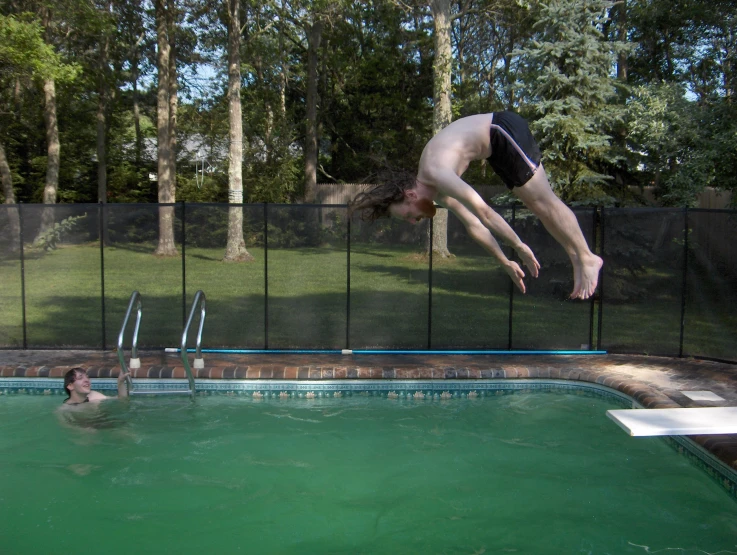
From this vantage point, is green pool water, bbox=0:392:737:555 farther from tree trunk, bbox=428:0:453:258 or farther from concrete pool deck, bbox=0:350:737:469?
tree trunk, bbox=428:0:453:258

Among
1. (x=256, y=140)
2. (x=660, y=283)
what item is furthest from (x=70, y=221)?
(x=256, y=140)

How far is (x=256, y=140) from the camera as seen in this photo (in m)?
23.6

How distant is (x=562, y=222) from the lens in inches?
158

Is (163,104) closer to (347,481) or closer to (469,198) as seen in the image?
(347,481)

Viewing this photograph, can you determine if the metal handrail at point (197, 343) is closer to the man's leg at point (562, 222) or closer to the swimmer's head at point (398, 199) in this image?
the swimmer's head at point (398, 199)

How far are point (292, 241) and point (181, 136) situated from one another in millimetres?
18235

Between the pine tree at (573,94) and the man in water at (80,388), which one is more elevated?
the pine tree at (573,94)

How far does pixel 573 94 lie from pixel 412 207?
859cm

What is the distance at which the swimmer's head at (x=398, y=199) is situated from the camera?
3.96 m

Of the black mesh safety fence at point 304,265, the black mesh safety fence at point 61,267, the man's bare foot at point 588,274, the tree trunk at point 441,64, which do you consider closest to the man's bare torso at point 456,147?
the man's bare foot at point 588,274

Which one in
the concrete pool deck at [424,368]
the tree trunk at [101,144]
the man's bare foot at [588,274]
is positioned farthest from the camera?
the tree trunk at [101,144]

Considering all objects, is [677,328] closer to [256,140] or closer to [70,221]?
[70,221]

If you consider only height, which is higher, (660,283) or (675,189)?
(675,189)

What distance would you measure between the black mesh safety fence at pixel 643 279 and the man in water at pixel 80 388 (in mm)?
6070
